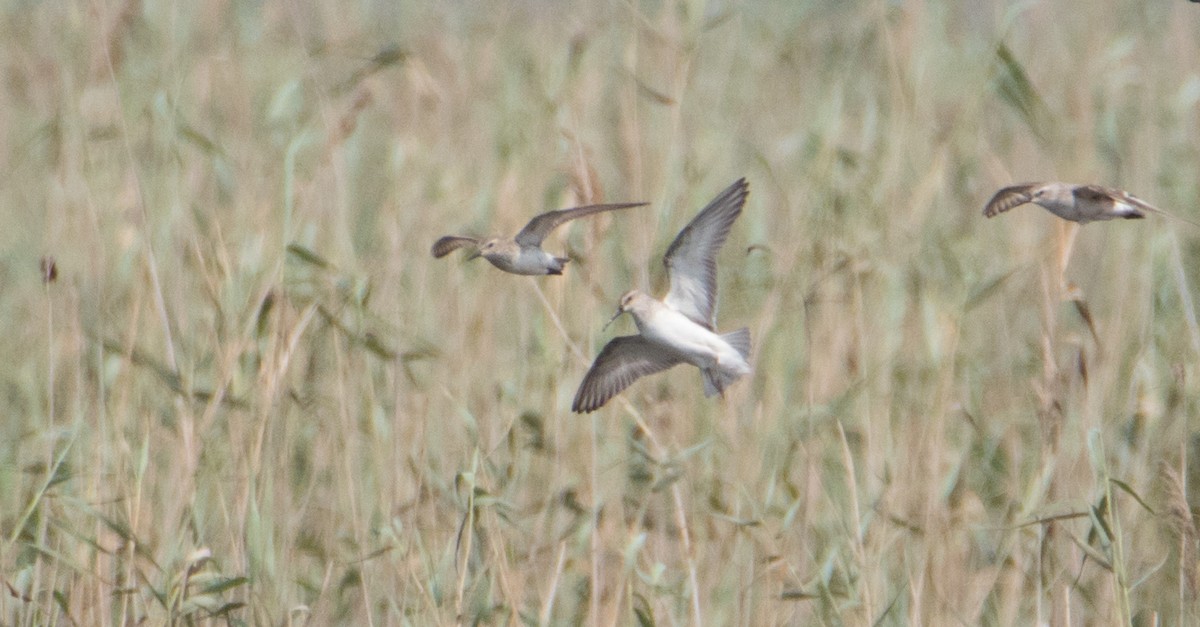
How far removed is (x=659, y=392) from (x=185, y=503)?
1006mm

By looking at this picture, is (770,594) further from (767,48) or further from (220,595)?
(767,48)

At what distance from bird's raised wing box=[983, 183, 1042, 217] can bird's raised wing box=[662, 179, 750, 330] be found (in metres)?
0.42

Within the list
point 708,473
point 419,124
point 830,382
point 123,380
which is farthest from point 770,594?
point 419,124

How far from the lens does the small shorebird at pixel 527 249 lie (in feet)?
7.81

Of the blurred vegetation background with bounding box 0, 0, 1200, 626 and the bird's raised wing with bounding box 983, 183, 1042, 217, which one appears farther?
the blurred vegetation background with bounding box 0, 0, 1200, 626

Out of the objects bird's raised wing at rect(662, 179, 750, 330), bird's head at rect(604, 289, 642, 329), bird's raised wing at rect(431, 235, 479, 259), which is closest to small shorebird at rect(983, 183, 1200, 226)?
bird's raised wing at rect(662, 179, 750, 330)

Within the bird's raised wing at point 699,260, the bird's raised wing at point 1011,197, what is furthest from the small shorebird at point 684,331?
the bird's raised wing at point 1011,197

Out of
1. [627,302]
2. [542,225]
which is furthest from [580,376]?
[542,225]

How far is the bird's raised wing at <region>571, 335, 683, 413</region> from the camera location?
2.63 meters

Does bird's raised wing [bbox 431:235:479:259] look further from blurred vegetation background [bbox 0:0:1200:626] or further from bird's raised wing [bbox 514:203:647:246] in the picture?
blurred vegetation background [bbox 0:0:1200:626]

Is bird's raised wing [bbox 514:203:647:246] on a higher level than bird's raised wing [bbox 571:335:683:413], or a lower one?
higher

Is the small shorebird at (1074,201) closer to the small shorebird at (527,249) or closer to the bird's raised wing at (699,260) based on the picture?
the bird's raised wing at (699,260)

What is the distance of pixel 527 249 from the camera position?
8.13 ft

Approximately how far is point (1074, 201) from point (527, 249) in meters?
0.81
